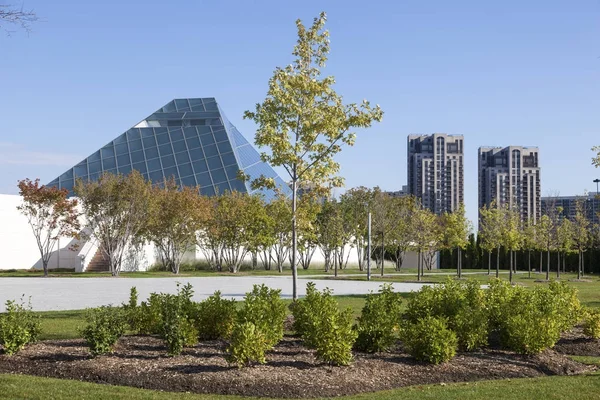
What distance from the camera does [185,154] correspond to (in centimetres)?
5697

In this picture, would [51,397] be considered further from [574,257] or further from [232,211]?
[574,257]

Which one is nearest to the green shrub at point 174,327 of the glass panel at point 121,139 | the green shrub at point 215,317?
the green shrub at point 215,317

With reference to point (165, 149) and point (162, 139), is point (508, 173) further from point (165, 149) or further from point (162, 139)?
point (165, 149)

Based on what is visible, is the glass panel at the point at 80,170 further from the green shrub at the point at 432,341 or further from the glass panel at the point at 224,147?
the green shrub at the point at 432,341

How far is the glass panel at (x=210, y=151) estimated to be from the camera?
56.3 meters

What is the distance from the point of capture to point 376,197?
50719 mm

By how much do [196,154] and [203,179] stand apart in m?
4.57

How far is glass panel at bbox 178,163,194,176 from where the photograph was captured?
5391 centimetres

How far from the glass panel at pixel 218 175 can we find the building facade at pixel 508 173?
47.7 m

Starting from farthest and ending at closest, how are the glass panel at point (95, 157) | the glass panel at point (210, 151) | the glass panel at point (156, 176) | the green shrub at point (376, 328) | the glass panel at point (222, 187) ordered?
the glass panel at point (95, 157) < the glass panel at point (210, 151) < the glass panel at point (156, 176) < the glass panel at point (222, 187) < the green shrub at point (376, 328)

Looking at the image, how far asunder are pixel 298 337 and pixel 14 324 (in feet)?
15.5

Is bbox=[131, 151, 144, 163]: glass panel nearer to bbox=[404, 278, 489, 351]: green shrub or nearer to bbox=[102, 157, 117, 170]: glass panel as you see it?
bbox=[102, 157, 117, 170]: glass panel

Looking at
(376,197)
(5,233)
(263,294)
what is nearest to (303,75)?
(263,294)

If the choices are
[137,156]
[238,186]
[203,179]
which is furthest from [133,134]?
[238,186]
